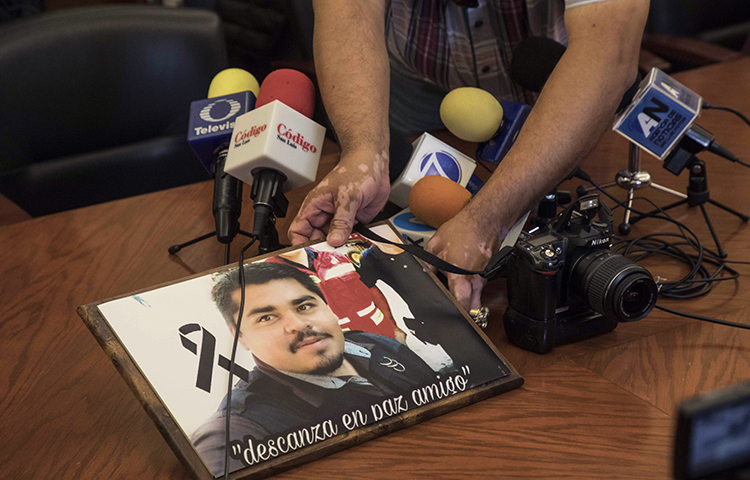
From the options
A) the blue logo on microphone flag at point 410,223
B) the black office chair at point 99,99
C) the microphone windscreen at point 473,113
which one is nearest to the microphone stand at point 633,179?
the microphone windscreen at point 473,113

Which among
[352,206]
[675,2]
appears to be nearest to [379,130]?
[352,206]

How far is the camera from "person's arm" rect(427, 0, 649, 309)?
2.54 ft

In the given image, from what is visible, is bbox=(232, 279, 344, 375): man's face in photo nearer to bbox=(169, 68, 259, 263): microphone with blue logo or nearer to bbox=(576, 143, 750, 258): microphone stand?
bbox=(169, 68, 259, 263): microphone with blue logo

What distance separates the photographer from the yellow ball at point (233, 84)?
3.20 feet

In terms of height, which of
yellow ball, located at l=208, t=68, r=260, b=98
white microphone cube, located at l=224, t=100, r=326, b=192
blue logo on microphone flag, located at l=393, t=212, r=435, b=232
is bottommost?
blue logo on microphone flag, located at l=393, t=212, r=435, b=232

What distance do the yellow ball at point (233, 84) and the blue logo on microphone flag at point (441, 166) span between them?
0.31 m

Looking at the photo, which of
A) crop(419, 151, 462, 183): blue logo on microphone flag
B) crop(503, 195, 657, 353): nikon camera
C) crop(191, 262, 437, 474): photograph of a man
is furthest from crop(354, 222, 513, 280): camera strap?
crop(419, 151, 462, 183): blue logo on microphone flag

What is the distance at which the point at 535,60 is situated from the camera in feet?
3.13

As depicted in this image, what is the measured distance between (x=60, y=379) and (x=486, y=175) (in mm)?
751

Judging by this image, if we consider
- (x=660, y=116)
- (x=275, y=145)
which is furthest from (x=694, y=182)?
(x=275, y=145)

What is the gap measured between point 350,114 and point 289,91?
0.36ft

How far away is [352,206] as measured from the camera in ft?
2.51

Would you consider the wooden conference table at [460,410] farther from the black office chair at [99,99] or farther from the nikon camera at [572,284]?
the black office chair at [99,99]

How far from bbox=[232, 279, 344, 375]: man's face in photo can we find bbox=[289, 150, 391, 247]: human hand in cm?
12
